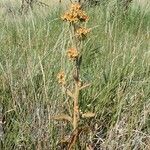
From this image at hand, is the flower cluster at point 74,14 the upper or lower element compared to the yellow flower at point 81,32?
upper

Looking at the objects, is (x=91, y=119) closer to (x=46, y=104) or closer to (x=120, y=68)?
(x=46, y=104)

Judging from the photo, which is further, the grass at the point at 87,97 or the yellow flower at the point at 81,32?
the grass at the point at 87,97

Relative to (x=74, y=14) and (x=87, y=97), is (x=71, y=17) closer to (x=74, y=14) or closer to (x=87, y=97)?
(x=74, y=14)

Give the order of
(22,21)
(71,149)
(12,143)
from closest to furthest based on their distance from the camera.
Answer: (71,149) → (12,143) → (22,21)

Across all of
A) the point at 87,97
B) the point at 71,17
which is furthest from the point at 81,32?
the point at 87,97

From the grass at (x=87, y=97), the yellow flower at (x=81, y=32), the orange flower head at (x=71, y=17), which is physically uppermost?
the orange flower head at (x=71, y=17)

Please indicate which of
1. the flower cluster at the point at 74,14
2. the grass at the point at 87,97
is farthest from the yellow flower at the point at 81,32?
the grass at the point at 87,97

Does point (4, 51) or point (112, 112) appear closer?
point (112, 112)

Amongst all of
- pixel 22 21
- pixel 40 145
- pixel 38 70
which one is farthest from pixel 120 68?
pixel 22 21

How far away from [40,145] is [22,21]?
1.95m

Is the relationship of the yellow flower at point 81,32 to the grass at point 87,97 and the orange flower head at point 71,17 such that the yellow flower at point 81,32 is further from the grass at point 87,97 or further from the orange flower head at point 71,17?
the grass at point 87,97

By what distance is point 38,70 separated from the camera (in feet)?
8.21

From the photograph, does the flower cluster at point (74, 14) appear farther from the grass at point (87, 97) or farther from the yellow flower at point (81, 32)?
the grass at point (87, 97)

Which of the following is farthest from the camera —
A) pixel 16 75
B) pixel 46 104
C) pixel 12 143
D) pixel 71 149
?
pixel 16 75
